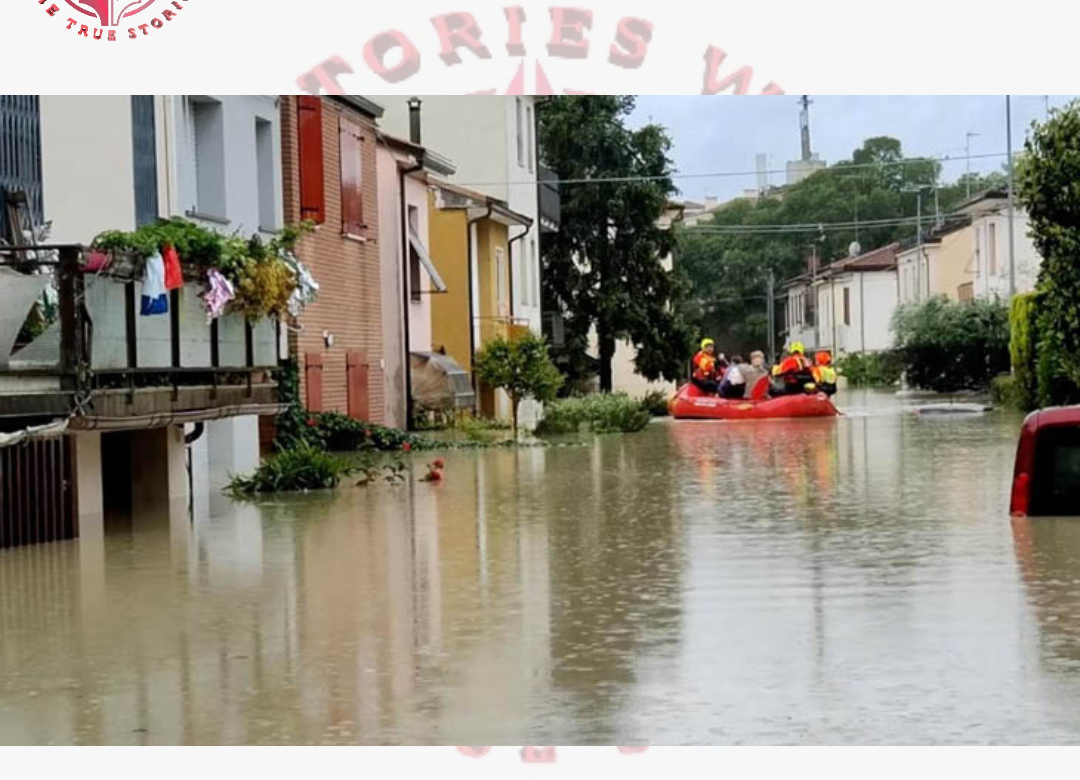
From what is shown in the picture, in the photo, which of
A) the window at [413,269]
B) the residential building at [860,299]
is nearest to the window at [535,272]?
the window at [413,269]

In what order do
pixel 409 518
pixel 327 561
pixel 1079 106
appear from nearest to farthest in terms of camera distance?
pixel 327 561 < pixel 409 518 < pixel 1079 106

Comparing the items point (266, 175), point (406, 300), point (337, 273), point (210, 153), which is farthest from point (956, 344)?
point (210, 153)

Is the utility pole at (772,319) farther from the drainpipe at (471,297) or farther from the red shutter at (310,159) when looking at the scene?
the red shutter at (310,159)

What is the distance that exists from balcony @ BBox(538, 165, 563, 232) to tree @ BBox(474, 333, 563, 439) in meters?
17.7

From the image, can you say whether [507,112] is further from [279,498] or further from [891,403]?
[279,498]

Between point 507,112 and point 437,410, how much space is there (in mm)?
15624

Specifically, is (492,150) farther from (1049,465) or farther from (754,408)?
(1049,465)

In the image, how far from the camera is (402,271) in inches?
1448

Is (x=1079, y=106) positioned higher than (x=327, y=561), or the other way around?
(x=1079, y=106)

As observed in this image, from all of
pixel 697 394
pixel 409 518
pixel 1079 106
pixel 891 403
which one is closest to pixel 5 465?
pixel 409 518

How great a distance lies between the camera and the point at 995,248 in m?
67.6

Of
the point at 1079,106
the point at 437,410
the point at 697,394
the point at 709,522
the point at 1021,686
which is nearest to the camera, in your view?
the point at 1021,686

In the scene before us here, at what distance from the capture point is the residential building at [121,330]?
15.7m

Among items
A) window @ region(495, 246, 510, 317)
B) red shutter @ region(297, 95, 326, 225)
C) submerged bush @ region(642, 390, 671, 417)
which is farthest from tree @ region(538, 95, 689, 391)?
red shutter @ region(297, 95, 326, 225)
